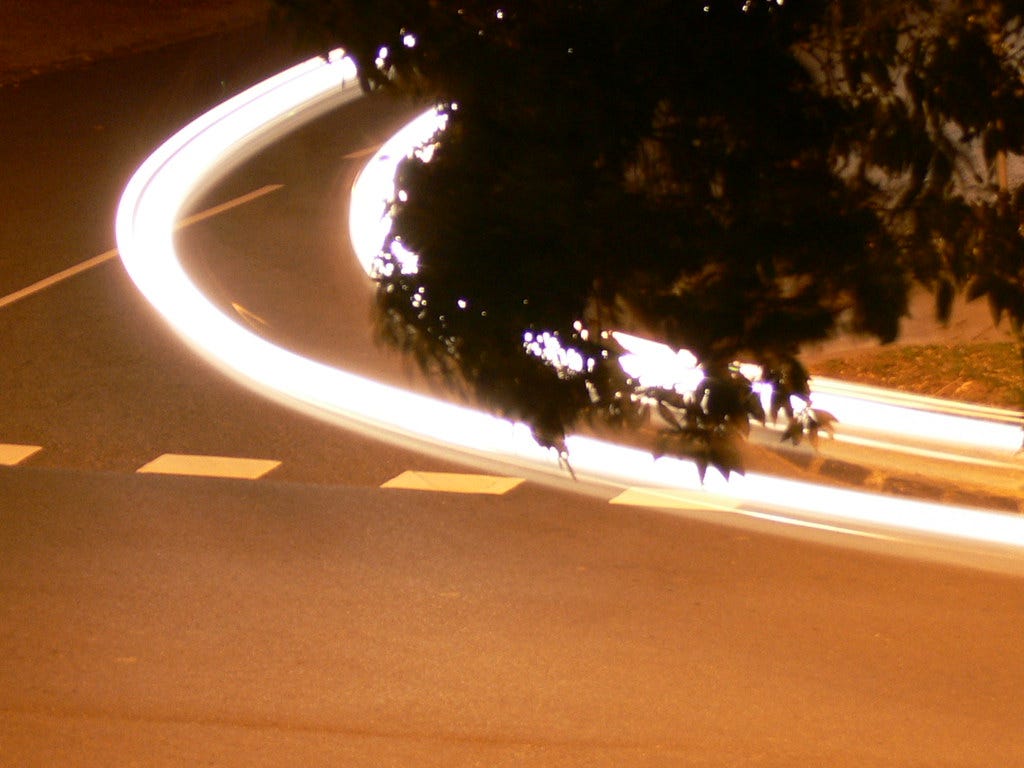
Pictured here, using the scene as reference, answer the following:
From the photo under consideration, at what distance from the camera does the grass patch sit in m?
9.81

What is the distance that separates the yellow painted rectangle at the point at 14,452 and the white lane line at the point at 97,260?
3.01m

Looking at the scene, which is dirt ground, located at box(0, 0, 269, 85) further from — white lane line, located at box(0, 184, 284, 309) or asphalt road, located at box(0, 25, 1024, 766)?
asphalt road, located at box(0, 25, 1024, 766)

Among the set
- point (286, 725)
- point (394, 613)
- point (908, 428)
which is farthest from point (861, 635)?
point (286, 725)

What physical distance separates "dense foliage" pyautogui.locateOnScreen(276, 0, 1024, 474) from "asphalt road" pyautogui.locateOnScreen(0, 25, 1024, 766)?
256 centimetres


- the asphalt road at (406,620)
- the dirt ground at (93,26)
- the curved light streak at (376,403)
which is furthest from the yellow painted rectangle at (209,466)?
the dirt ground at (93,26)

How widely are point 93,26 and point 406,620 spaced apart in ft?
61.4

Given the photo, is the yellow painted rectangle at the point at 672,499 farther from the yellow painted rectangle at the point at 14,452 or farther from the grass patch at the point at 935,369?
the yellow painted rectangle at the point at 14,452

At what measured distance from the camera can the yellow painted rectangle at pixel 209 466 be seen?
27.5 feet

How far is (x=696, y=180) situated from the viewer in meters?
3.38

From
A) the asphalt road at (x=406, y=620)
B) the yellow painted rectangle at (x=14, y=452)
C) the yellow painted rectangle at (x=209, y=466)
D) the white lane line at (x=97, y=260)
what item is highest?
the white lane line at (x=97, y=260)

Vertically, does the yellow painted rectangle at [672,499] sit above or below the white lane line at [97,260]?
below

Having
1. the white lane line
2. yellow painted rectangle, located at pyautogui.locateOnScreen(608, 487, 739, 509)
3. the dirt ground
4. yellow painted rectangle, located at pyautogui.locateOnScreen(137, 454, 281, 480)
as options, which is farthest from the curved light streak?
the dirt ground

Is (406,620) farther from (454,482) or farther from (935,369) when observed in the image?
(935,369)

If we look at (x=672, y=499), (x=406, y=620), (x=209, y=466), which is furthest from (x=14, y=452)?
(x=672, y=499)
